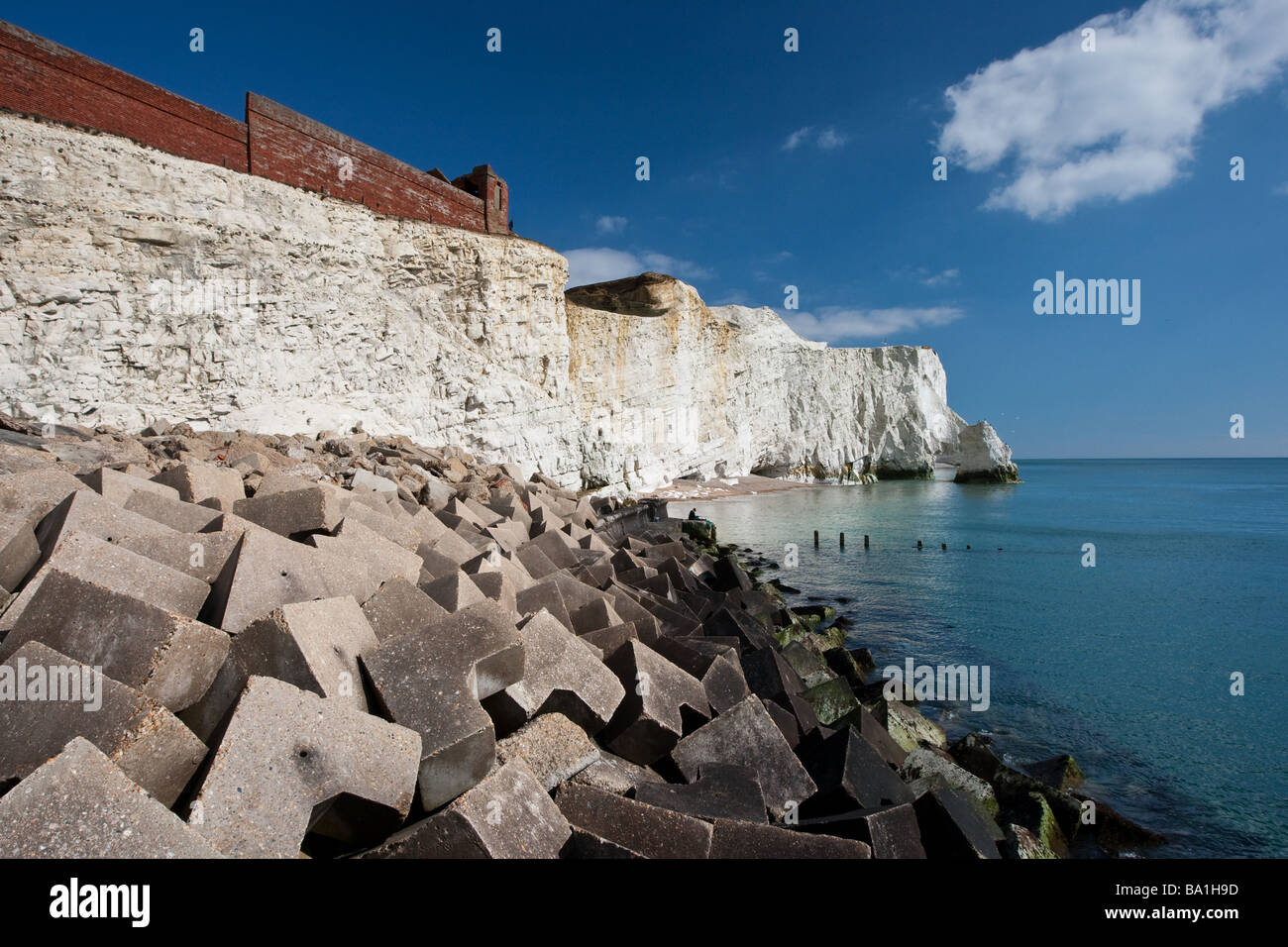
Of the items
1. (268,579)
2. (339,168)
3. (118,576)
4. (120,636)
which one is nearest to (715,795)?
(268,579)

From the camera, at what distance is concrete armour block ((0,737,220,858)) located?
1.82 m

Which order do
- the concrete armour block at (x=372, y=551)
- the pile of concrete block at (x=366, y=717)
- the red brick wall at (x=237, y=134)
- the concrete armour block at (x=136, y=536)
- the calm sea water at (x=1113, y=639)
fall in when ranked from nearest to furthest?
the pile of concrete block at (x=366, y=717)
the concrete armour block at (x=136, y=536)
the concrete armour block at (x=372, y=551)
the calm sea water at (x=1113, y=639)
the red brick wall at (x=237, y=134)

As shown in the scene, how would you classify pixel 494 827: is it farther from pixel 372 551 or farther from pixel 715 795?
pixel 372 551

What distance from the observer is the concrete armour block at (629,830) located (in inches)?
96.2

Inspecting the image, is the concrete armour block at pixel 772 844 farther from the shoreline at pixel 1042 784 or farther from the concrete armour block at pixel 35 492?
the concrete armour block at pixel 35 492

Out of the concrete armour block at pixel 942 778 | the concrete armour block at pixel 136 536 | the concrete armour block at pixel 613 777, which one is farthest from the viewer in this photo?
the concrete armour block at pixel 942 778

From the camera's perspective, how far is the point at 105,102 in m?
13.3

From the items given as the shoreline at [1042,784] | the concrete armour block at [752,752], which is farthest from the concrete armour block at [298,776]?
the shoreline at [1042,784]

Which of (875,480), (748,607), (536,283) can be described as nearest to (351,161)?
(536,283)

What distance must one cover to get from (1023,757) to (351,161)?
20219 mm

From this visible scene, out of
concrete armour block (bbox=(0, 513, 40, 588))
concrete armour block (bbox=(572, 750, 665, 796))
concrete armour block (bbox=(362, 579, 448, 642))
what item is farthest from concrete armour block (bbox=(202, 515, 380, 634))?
concrete armour block (bbox=(572, 750, 665, 796))

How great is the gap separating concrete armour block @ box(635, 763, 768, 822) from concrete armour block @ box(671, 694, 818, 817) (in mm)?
357

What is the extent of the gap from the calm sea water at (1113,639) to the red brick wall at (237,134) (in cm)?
1465

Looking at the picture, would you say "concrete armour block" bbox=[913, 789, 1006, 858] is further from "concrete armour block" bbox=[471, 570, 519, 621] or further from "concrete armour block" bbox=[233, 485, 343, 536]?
"concrete armour block" bbox=[233, 485, 343, 536]
